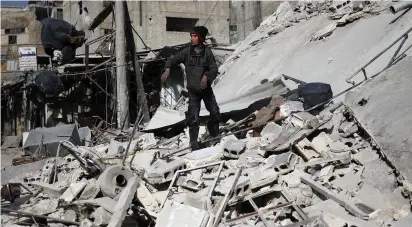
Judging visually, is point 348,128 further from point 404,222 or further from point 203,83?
point 203,83

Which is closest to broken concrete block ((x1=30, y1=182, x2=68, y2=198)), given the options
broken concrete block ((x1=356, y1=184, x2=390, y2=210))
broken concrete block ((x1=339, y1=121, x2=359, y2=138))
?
broken concrete block ((x1=339, y1=121, x2=359, y2=138))

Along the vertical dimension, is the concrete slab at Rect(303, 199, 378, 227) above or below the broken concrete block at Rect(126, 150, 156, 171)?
above

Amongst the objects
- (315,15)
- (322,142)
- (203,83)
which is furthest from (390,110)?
(315,15)

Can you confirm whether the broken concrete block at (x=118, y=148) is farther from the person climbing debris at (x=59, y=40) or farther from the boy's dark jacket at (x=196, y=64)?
the person climbing debris at (x=59, y=40)

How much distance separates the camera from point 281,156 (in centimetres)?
536

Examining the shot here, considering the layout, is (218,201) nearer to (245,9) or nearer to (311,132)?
(311,132)

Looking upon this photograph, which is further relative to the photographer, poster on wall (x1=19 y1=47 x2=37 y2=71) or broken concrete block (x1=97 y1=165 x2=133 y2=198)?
poster on wall (x1=19 y1=47 x2=37 y2=71)

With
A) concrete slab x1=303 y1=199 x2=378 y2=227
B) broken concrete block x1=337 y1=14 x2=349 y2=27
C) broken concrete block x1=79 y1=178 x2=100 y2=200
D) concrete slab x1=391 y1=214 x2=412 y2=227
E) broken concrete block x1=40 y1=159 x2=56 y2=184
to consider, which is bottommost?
broken concrete block x1=40 y1=159 x2=56 y2=184

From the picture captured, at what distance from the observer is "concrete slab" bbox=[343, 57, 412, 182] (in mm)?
4664

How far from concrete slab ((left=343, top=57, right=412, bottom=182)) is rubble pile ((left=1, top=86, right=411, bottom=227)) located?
12 centimetres

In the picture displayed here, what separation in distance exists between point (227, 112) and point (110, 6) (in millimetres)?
9272

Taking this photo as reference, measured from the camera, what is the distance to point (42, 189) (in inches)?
253

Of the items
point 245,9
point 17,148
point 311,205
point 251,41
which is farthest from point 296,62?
point 245,9

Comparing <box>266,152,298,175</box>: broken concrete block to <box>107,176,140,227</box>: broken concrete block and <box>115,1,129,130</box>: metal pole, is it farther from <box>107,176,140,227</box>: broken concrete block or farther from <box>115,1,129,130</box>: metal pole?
<box>115,1,129,130</box>: metal pole
